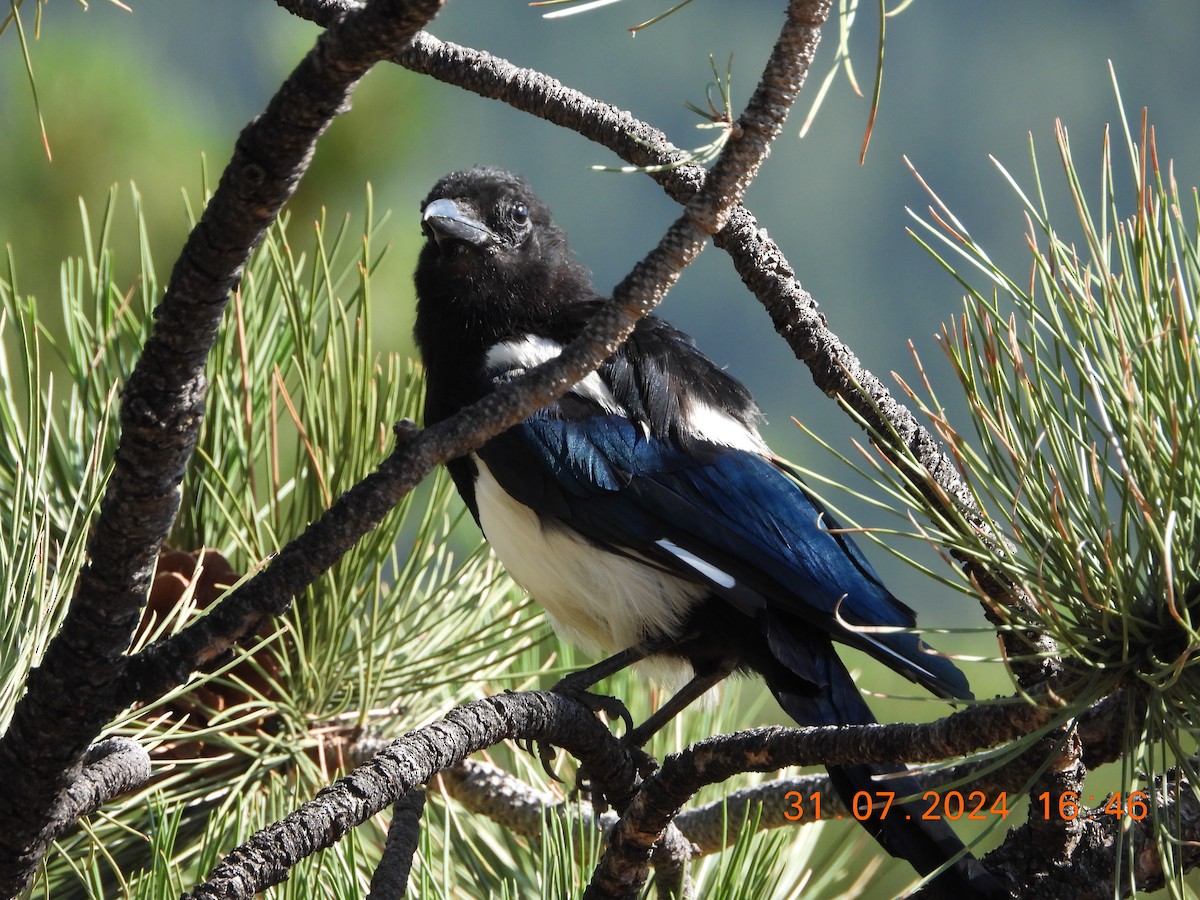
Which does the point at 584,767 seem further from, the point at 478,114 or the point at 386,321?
the point at 478,114

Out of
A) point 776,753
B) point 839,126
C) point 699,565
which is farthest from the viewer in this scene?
point 839,126

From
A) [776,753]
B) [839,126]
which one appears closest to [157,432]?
[776,753]

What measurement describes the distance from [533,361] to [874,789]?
0.58 metres

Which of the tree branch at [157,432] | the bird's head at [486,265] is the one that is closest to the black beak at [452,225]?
the bird's head at [486,265]

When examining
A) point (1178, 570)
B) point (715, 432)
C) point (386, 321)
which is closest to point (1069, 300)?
point (1178, 570)

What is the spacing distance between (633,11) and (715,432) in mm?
11161

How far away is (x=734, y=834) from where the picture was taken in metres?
1.04

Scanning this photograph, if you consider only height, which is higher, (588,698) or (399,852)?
(588,698)

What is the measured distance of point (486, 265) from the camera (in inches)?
55.1

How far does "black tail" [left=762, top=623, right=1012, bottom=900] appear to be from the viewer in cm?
79

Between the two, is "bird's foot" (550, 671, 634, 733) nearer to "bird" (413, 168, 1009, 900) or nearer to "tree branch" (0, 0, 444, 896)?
"bird" (413, 168, 1009, 900)

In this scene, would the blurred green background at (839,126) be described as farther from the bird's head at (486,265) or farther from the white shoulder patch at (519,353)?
the white shoulder patch at (519,353)
